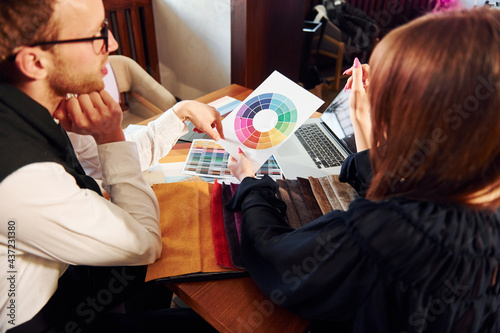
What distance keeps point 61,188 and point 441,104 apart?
67 centimetres

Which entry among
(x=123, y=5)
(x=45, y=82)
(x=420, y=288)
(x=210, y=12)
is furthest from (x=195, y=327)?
(x=123, y=5)

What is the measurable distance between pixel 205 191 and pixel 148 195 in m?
0.18

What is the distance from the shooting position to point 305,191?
941 mm

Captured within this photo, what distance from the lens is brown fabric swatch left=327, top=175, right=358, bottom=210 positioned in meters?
0.92

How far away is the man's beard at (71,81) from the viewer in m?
0.69

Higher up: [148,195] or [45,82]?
[45,82]

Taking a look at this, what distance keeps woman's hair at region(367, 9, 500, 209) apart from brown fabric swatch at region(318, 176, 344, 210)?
31cm

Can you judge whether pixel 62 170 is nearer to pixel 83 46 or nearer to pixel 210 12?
pixel 83 46

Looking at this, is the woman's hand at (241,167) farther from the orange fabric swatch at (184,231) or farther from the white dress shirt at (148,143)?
the white dress shirt at (148,143)

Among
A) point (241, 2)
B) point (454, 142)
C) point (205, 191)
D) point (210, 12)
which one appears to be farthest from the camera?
point (210, 12)

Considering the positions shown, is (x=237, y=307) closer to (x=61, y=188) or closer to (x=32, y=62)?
(x=61, y=188)

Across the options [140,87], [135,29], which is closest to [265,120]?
[140,87]

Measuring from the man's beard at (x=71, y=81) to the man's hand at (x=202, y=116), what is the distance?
0.36 meters

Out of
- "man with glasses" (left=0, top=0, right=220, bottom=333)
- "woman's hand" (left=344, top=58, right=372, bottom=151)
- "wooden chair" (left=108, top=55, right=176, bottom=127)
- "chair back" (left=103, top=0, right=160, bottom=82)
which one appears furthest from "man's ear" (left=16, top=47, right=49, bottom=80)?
"chair back" (left=103, top=0, right=160, bottom=82)
